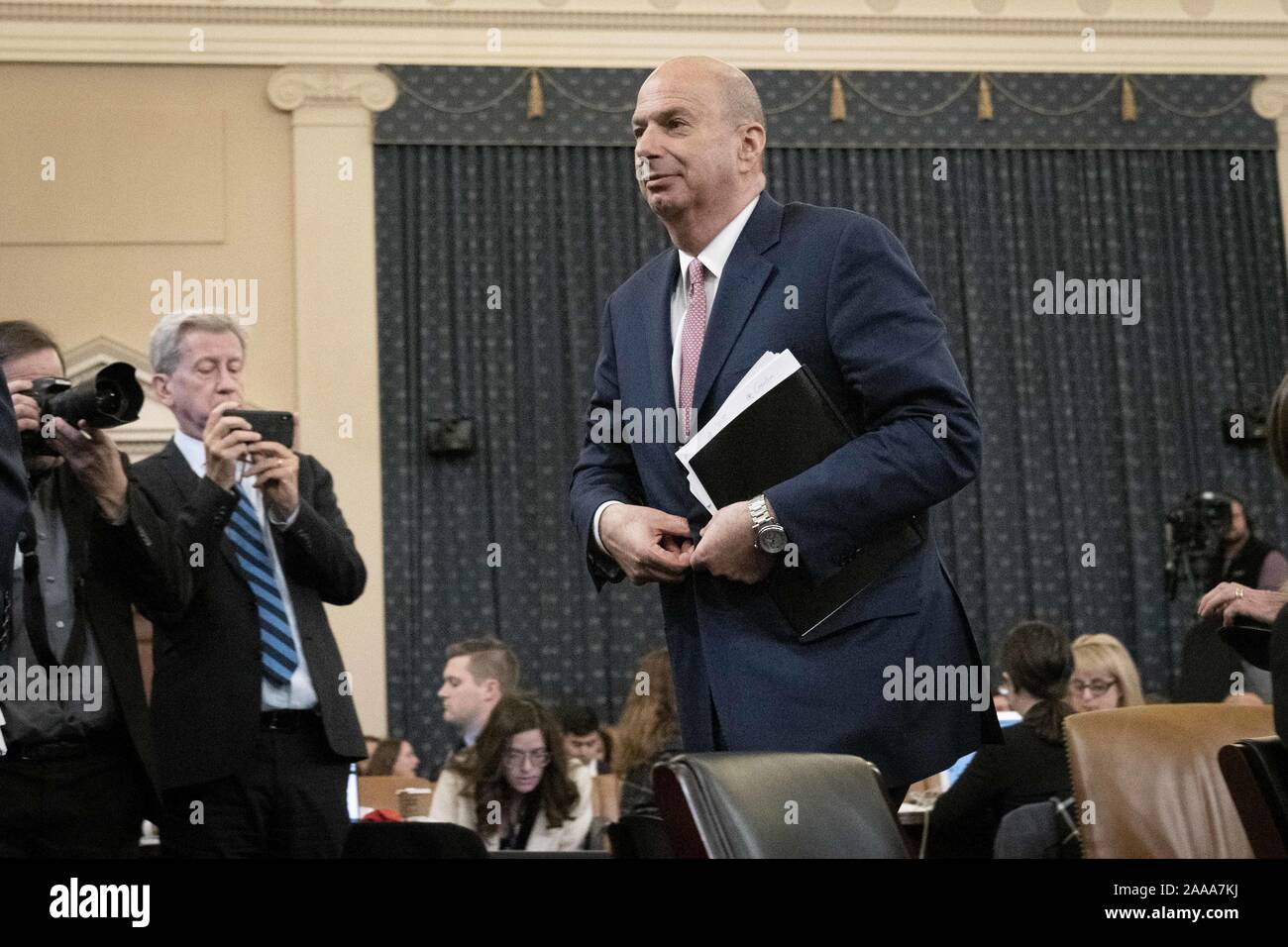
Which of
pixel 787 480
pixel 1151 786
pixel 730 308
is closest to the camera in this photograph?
pixel 787 480

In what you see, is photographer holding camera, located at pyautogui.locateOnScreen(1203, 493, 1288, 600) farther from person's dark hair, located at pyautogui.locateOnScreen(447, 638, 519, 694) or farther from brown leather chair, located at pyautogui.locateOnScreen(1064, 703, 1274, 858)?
brown leather chair, located at pyautogui.locateOnScreen(1064, 703, 1274, 858)

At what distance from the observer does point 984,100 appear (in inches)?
360

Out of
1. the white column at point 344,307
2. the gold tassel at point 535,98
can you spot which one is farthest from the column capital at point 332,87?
the gold tassel at point 535,98

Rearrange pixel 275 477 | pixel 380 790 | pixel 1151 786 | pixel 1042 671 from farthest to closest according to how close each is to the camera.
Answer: pixel 380 790 < pixel 1042 671 < pixel 275 477 < pixel 1151 786

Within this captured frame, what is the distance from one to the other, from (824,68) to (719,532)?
766cm

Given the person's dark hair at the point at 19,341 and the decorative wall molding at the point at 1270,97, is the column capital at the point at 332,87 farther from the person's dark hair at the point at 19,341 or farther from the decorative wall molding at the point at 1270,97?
the person's dark hair at the point at 19,341

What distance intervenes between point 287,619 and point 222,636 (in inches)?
4.6

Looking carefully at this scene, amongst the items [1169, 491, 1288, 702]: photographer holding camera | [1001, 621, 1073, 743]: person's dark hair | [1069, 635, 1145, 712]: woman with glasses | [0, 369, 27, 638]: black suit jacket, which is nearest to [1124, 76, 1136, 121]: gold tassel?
[1169, 491, 1288, 702]: photographer holding camera

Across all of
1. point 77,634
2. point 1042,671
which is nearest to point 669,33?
point 1042,671

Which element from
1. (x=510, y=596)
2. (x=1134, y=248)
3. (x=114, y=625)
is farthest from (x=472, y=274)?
(x=114, y=625)

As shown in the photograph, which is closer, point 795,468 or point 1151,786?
point 795,468

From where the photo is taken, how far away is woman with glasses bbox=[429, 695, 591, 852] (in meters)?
3.79

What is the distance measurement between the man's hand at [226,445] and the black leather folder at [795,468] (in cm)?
102

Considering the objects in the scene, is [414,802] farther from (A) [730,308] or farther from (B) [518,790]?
(A) [730,308]
